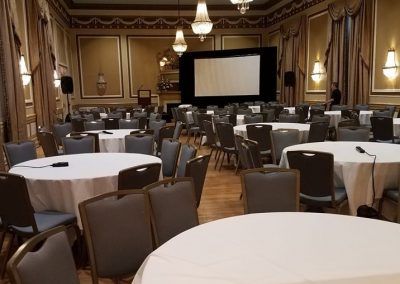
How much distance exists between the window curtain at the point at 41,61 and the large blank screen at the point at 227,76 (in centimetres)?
686

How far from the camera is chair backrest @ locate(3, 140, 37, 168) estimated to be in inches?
161

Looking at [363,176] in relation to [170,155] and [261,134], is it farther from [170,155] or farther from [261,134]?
[261,134]

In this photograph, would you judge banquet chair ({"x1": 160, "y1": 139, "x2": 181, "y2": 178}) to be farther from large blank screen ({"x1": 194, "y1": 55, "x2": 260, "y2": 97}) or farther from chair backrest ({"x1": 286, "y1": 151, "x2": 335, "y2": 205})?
large blank screen ({"x1": 194, "y1": 55, "x2": 260, "y2": 97})

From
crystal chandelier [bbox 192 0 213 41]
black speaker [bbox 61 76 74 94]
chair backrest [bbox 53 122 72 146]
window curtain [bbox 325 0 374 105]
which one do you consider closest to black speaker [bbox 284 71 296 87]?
window curtain [bbox 325 0 374 105]

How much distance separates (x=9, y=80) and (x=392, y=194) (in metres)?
5.80

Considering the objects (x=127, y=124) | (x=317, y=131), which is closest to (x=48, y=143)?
(x=127, y=124)

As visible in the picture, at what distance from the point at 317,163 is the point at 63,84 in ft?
31.3

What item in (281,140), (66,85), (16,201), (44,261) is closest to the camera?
(44,261)

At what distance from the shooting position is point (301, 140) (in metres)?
5.39

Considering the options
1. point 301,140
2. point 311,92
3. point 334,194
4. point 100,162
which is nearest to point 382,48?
point 311,92

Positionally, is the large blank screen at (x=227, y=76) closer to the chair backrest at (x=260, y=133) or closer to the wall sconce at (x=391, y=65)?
the wall sconce at (x=391, y=65)

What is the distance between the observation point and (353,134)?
4.55 meters

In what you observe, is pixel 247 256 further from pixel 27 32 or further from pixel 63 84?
pixel 63 84

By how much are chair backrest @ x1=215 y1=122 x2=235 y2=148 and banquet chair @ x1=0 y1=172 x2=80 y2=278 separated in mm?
3272
